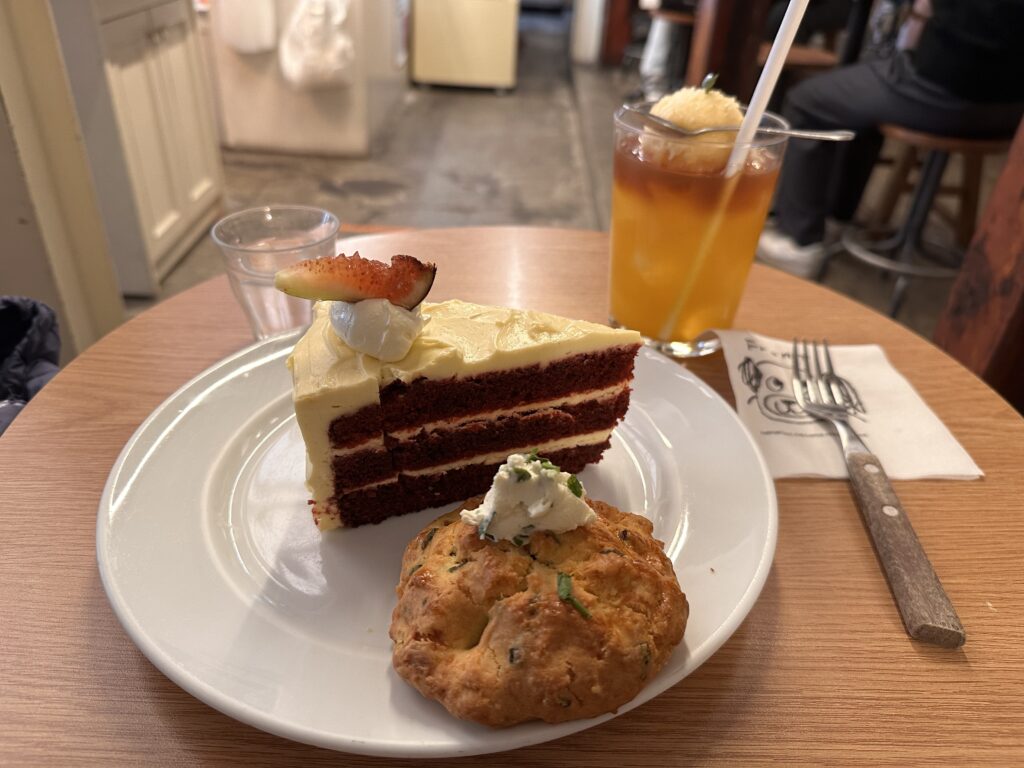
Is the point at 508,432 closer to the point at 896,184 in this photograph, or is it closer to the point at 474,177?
the point at 896,184

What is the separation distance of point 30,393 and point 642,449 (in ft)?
4.38

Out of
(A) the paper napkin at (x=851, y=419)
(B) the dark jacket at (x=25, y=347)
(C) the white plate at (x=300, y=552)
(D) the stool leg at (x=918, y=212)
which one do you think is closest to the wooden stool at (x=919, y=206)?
(D) the stool leg at (x=918, y=212)

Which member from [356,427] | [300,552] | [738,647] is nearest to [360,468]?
[356,427]

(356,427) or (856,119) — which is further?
(856,119)

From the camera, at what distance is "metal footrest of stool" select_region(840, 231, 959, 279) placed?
338cm

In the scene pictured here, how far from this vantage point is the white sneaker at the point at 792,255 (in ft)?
12.0

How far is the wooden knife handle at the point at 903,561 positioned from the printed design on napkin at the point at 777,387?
0.16 metres

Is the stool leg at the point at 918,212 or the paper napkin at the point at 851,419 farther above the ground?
the paper napkin at the point at 851,419

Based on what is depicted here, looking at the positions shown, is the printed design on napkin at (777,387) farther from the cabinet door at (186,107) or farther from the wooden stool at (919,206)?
the cabinet door at (186,107)

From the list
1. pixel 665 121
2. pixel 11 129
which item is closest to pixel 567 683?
pixel 665 121

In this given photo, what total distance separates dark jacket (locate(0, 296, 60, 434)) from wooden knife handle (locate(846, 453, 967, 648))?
168cm

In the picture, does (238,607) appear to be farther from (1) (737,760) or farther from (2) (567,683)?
(1) (737,760)

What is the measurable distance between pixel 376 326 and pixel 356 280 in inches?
3.0

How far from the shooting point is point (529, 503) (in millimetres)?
853
